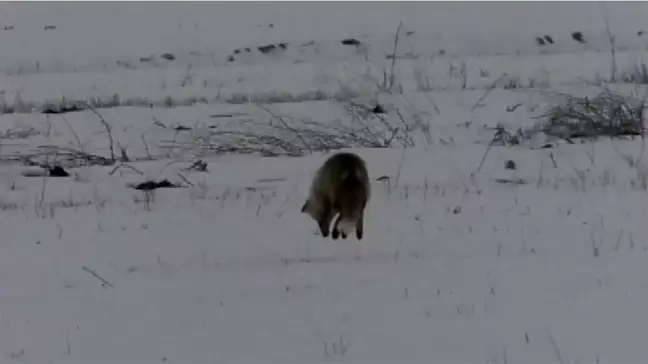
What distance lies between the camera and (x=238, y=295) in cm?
467

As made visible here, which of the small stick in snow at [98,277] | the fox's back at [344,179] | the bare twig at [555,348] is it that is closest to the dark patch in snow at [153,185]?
the fox's back at [344,179]

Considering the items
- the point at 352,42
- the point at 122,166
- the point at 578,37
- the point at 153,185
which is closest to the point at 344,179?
the point at 153,185

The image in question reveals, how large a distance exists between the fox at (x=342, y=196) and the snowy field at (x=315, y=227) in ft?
0.38

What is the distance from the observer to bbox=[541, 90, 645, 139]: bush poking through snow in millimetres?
9469

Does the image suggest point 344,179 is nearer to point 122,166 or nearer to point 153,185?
point 153,185

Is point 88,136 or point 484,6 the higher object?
point 88,136

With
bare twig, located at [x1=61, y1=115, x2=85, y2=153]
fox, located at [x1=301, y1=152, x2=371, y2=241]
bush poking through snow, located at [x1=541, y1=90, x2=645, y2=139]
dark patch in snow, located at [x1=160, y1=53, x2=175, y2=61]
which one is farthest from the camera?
dark patch in snow, located at [x1=160, y1=53, x2=175, y2=61]

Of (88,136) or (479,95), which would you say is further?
(479,95)

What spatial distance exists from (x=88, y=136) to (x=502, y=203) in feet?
18.2

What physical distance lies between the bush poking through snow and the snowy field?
241 millimetres

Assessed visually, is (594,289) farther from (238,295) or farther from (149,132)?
(149,132)

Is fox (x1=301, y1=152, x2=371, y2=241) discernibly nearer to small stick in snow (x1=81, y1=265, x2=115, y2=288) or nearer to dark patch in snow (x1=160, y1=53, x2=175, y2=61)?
small stick in snow (x1=81, y1=265, x2=115, y2=288)

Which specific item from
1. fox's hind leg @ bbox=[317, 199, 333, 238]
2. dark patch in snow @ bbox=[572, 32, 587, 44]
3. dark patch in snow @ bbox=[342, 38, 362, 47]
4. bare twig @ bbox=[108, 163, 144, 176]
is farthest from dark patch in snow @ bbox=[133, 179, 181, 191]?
dark patch in snow @ bbox=[572, 32, 587, 44]

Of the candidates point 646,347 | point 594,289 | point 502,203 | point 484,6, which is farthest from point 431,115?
point 484,6
